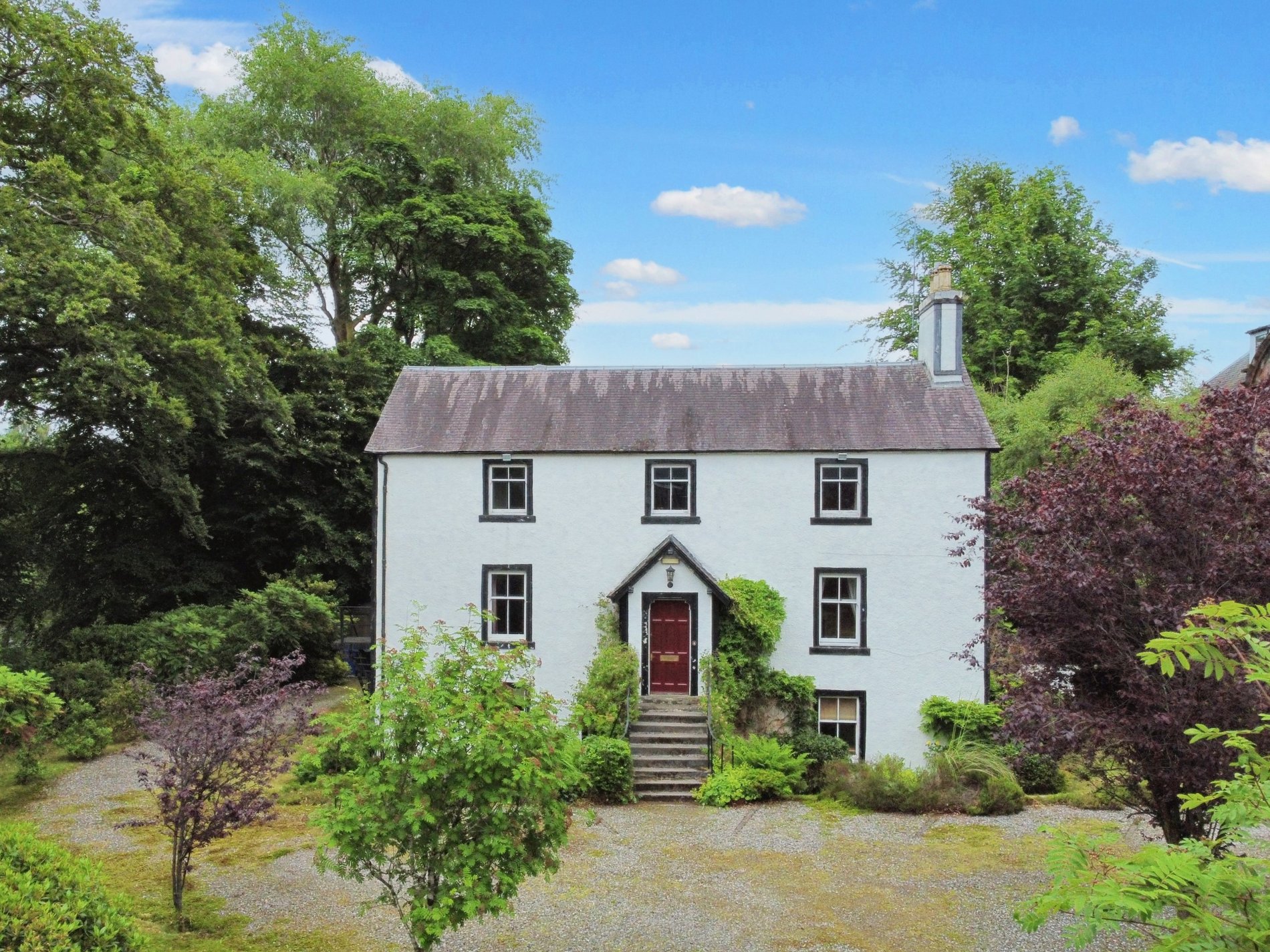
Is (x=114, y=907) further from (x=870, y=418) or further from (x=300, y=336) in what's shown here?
(x=300, y=336)

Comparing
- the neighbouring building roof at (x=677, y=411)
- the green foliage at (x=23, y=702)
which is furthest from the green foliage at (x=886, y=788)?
the green foliage at (x=23, y=702)

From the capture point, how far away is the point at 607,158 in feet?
70.4

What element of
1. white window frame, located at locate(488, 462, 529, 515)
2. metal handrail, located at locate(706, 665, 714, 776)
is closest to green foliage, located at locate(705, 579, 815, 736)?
metal handrail, located at locate(706, 665, 714, 776)

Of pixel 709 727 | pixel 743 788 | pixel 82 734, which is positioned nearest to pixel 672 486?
pixel 709 727

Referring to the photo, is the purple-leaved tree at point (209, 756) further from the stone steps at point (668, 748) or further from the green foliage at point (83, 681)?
the green foliage at point (83, 681)

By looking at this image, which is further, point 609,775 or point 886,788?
point 609,775

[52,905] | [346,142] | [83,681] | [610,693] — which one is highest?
[346,142]

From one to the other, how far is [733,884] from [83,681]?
1676cm

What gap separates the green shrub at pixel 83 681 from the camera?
68.1 feet

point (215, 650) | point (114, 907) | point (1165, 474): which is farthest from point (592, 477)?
point (114, 907)

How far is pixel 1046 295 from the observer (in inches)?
1388

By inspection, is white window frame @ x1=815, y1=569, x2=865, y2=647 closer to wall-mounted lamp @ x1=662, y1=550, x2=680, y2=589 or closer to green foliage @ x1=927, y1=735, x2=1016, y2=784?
green foliage @ x1=927, y1=735, x2=1016, y2=784

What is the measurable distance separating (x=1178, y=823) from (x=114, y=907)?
35.5 ft

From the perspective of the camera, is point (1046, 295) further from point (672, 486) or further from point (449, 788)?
point (449, 788)
